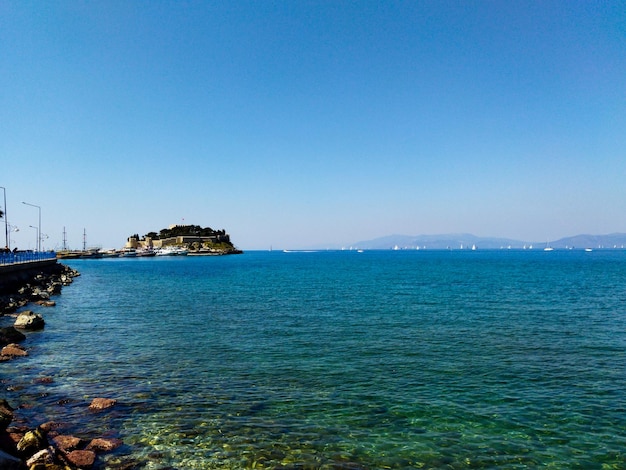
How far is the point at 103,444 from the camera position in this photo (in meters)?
12.7

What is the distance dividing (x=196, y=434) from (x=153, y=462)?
75.7 inches

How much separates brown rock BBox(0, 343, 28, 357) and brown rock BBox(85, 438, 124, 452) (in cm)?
1444

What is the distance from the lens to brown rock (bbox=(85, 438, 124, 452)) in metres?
12.5

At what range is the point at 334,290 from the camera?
61094mm

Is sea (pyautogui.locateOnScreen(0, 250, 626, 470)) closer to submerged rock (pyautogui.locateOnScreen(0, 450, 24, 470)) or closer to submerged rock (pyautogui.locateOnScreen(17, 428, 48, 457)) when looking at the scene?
submerged rock (pyautogui.locateOnScreen(17, 428, 48, 457))

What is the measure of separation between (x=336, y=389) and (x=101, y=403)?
9391 mm

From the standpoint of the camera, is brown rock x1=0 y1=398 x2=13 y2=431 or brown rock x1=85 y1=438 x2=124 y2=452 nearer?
brown rock x1=85 y1=438 x2=124 y2=452

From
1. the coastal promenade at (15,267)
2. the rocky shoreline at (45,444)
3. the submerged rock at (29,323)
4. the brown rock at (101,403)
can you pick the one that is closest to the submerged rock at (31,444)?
the rocky shoreline at (45,444)

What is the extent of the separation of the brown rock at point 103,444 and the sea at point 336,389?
29 cm

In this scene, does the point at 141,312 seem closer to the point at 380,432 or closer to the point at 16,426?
the point at 16,426

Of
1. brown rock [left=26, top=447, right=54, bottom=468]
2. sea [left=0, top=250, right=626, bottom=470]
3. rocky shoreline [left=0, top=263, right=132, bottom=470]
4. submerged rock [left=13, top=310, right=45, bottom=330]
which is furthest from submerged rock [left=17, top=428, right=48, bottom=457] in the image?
submerged rock [left=13, top=310, right=45, bottom=330]

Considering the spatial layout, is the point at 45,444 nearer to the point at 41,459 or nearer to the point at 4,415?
the point at 41,459

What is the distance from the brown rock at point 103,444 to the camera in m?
12.5

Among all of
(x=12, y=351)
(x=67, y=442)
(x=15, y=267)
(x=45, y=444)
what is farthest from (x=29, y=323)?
(x=15, y=267)
